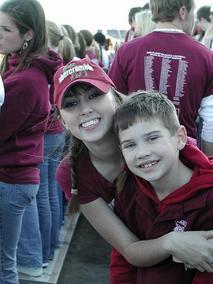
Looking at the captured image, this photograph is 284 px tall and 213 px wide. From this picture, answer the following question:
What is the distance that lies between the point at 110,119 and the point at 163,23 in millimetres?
1172

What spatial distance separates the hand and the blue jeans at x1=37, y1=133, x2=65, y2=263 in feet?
5.28

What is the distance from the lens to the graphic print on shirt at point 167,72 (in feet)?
7.36

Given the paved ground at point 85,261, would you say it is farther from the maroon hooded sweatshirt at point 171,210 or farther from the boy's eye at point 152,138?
the boy's eye at point 152,138

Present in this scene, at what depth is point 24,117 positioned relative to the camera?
2.07m

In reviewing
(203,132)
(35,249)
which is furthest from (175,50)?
(35,249)

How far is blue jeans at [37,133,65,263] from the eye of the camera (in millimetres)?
2830

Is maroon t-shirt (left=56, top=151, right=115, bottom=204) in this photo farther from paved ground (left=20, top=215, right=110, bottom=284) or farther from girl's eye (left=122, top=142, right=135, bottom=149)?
paved ground (left=20, top=215, right=110, bottom=284)

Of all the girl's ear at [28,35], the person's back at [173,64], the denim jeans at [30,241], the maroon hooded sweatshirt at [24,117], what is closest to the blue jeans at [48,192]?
the denim jeans at [30,241]

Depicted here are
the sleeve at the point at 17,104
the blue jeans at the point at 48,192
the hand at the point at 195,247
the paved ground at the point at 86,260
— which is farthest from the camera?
the paved ground at the point at 86,260

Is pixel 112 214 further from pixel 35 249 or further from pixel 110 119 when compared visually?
pixel 35 249

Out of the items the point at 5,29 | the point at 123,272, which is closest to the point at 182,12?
the point at 5,29

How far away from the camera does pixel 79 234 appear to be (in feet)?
11.8

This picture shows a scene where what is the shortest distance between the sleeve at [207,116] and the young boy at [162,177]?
1023mm

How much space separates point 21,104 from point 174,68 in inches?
30.2
